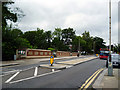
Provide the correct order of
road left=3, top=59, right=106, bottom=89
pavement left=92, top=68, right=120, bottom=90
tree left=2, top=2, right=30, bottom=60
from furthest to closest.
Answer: tree left=2, top=2, right=30, bottom=60 < road left=3, top=59, right=106, bottom=89 < pavement left=92, top=68, right=120, bottom=90

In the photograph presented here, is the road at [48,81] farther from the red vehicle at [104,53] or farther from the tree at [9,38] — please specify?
the red vehicle at [104,53]

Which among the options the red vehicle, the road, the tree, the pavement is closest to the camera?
the pavement

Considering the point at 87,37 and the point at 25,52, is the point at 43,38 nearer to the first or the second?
the point at 87,37

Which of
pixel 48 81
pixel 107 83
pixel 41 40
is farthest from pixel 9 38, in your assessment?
pixel 41 40

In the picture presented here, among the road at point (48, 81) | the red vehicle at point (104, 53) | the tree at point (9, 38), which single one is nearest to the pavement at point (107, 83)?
the road at point (48, 81)

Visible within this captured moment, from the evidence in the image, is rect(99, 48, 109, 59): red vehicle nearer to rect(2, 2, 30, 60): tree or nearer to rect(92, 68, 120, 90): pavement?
rect(2, 2, 30, 60): tree

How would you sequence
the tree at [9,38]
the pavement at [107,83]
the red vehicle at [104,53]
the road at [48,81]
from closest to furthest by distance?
1. the pavement at [107,83]
2. the road at [48,81]
3. the tree at [9,38]
4. the red vehicle at [104,53]

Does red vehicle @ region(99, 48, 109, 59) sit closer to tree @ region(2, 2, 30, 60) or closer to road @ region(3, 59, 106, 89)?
tree @ region(2, 2, 30, 60)

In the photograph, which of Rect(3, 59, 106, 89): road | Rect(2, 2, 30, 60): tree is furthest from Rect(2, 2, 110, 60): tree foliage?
Rect(3, 59, 106, 89): road

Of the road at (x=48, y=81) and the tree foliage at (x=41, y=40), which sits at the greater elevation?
the tree foliage at (x=41, y=40)

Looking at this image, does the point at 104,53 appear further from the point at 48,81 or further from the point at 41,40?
the point at 41,40

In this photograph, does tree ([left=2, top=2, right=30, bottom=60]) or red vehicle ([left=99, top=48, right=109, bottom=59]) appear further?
red vehicle ([left=99, top=48, right=109, bottom=59])

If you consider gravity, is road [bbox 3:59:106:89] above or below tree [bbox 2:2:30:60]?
below

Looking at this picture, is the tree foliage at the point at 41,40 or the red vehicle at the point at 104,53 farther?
the red vehicle at the point at 104,53
